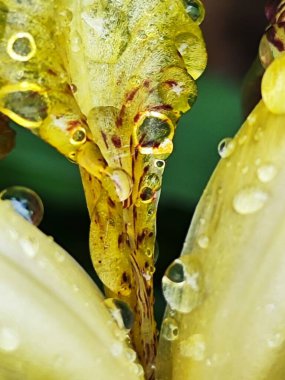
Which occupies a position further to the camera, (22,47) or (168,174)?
(168,174)

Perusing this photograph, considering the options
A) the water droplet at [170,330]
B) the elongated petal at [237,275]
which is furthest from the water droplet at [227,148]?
the water droplet at [170,330]

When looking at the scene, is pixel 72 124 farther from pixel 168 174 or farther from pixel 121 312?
pixel 168 174

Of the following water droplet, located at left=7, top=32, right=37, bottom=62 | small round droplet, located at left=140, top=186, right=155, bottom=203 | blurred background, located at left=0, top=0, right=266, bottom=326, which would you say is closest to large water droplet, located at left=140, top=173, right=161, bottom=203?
small round droplet, located at left=140, top=186, right=155, bottom=203

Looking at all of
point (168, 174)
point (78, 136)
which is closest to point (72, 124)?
point (78, 136)

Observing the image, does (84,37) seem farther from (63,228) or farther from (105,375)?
(63,228)

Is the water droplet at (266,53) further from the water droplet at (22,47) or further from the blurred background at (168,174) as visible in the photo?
the blurred background at (168,174)

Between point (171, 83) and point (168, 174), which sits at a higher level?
point (171, 83)
